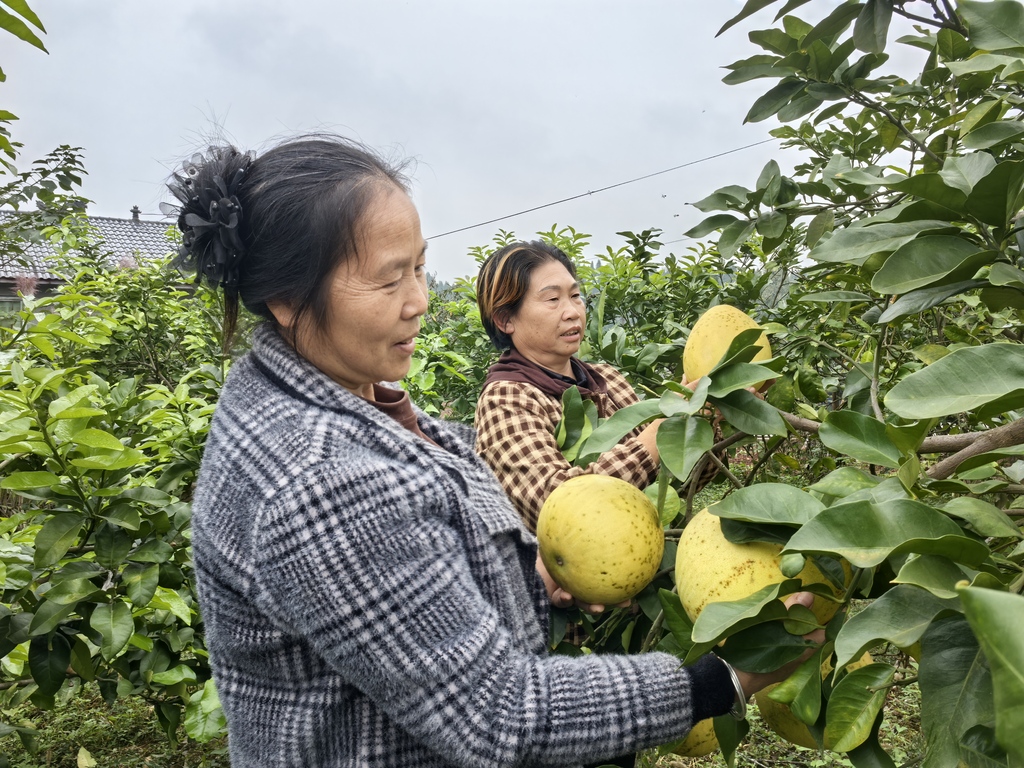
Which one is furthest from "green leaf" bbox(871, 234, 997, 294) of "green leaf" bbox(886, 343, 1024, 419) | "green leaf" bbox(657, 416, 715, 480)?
"green leaf" bbox(657, 416, 715, 480)

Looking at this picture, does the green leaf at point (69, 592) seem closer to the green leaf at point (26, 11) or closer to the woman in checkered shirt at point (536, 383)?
the woman in checkered shirt at point (536, 383)

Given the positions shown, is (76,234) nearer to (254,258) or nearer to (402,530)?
(254,258)

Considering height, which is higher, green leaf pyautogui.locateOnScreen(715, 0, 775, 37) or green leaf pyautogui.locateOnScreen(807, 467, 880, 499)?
green leaf pyautogui.locateOnScreen(715, 0, 775, 37)

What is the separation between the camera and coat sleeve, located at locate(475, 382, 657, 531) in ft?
5.64

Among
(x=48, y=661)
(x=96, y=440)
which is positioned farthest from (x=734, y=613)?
(x=48, y=661)

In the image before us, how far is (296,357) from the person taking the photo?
1123mm

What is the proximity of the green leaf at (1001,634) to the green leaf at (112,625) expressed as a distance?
1.58 metres

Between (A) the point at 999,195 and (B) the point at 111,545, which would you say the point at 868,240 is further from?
(B) the point at 111,545

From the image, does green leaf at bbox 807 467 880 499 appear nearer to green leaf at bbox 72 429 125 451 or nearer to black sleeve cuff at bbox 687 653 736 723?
black sleeve cuff at bbox 687 653 736 723

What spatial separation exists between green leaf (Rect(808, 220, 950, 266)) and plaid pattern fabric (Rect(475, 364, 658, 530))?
848 mm

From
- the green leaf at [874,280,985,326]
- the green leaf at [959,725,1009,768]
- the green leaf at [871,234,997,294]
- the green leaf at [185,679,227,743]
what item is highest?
the green leaf at [871,234,997,294]

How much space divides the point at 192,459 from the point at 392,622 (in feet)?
4.22

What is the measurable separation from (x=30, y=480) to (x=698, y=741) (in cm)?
132

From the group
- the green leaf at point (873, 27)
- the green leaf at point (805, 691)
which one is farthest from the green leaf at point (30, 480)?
the green leaf at point (873, 27)
